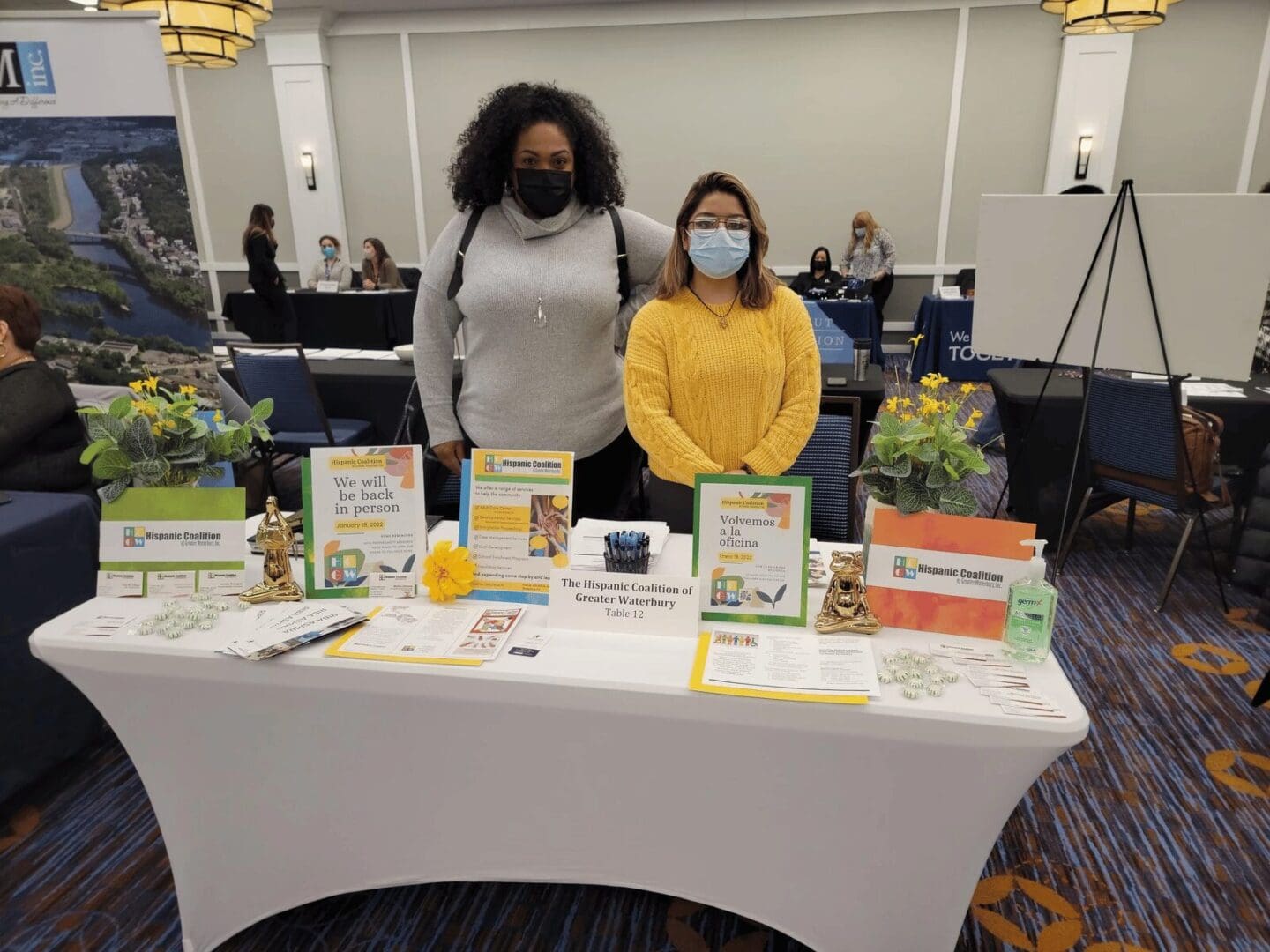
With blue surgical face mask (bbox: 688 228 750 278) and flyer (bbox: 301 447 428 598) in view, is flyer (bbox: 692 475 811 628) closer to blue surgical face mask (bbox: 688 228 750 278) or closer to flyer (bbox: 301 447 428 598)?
flyer (bbox: 301 447 428 598)

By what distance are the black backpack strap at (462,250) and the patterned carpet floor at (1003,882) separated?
127cm

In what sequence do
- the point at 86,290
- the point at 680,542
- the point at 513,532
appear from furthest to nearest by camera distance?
the point at 86,290, the point at 680,542, the point at 513,532

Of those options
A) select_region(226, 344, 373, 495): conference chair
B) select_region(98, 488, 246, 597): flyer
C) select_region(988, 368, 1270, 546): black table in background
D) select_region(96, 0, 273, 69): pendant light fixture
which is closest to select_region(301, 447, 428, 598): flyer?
select_region(98, 488, 246, 597): flyer

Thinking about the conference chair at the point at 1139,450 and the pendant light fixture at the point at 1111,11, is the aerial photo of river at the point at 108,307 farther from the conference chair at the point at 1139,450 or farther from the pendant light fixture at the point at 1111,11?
the pendant light fixture at the point at 1111,11

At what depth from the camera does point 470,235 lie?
183 centimetres

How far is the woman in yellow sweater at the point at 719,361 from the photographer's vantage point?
5.65ft

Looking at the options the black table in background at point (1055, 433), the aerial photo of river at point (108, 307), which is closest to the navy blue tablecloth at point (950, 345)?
the black table in background at point (1055, 433)

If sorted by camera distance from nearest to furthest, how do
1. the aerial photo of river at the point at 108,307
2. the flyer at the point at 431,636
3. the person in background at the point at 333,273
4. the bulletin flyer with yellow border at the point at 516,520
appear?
the flyer at the point at 431,636, the bulletin flyer with yellow border at the point at 516,520, the aerial photo of river at the point at 108,307, the person in background at the point at 333,273

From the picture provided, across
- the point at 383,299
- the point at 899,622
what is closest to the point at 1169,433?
the point at 899,622

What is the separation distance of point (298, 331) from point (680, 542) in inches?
238

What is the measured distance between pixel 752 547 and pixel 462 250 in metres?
1.03

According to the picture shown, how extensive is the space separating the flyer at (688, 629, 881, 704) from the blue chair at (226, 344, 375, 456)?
254 cm

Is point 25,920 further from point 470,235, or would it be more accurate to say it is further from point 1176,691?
point 1176,691

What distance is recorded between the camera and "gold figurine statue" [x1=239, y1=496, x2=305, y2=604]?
1.35 metres
